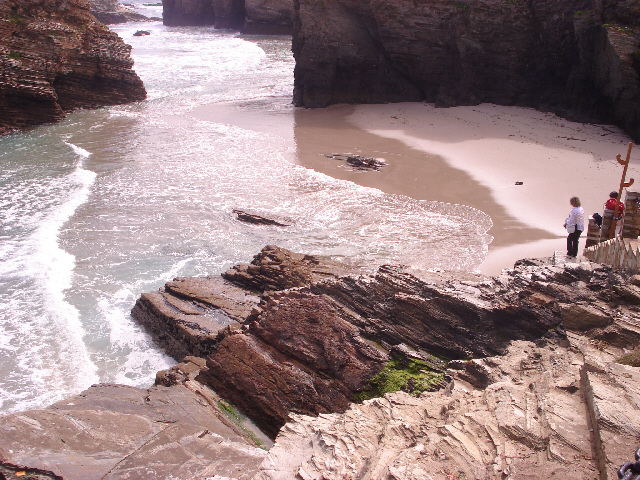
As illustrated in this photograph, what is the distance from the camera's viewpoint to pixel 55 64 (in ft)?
87.8

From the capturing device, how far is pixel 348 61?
90.3ft

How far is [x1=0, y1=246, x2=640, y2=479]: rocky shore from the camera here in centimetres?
511

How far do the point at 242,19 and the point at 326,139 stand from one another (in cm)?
4697

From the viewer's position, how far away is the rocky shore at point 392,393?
5109 mm

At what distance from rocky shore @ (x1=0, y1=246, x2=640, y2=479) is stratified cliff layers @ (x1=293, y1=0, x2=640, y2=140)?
16500mm

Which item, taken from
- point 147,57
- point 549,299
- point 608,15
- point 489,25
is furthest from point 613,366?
point 147,57

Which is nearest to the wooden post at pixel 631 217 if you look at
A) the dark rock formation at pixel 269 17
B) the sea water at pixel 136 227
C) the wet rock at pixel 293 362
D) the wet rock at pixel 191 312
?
the sea water at pixel 136 227

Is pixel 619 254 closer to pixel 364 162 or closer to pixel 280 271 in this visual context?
pixel 280 271

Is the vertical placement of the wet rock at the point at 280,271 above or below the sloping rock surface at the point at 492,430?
below

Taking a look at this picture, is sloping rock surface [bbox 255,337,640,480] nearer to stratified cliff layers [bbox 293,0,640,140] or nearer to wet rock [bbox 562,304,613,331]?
wet rock [bbox 562,304,613,331]

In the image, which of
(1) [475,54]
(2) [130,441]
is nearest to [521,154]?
(1) [475,54]

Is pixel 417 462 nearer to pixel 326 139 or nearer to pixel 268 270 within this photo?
pixel 268 270

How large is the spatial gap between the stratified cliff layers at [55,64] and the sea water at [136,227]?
4.58 feet

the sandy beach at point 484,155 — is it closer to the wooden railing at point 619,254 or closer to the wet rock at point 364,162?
the wet rock at point 364,162
